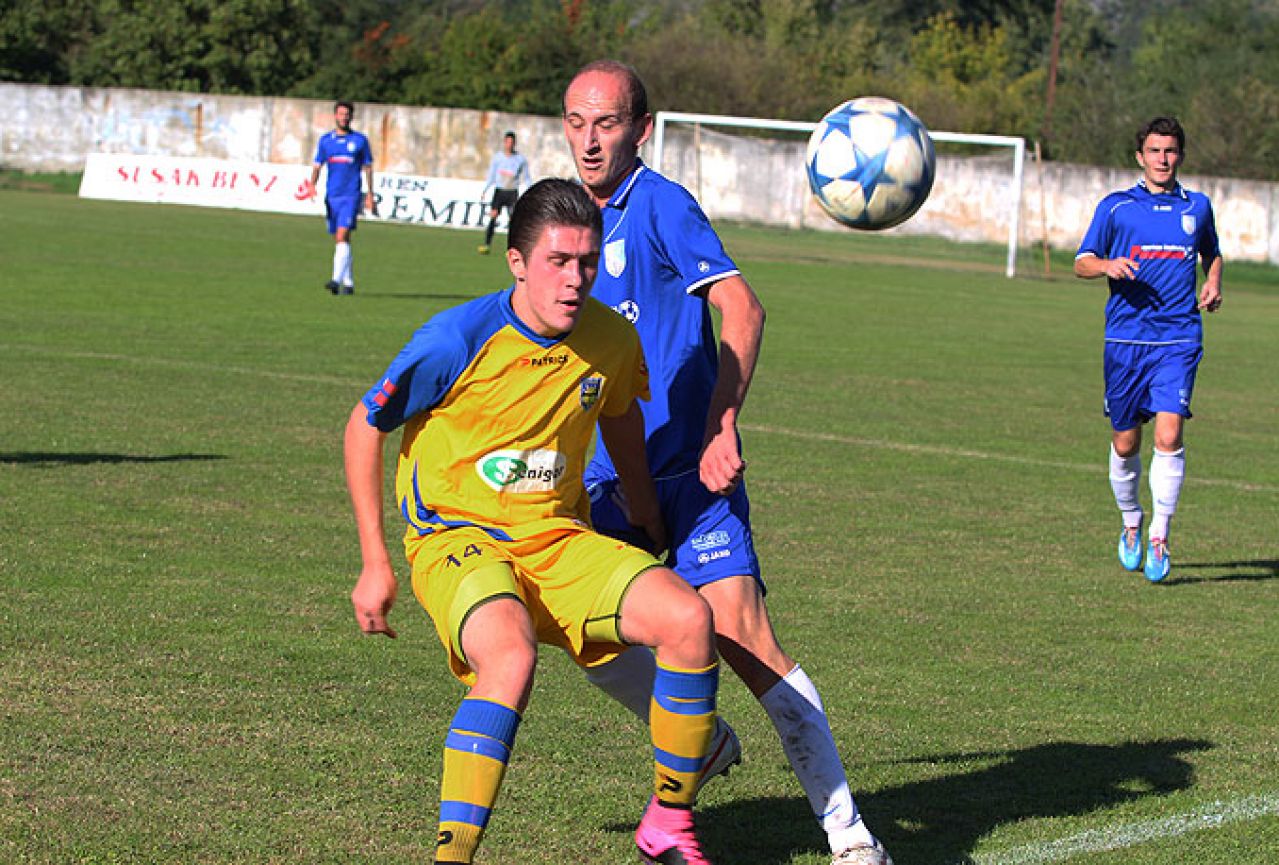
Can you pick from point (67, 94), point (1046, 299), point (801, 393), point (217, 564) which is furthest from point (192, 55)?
point (217, 564)

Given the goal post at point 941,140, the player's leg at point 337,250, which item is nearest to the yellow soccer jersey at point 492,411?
the player's leg at point 337,250

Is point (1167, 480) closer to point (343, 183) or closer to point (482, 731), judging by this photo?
point (482, 731)

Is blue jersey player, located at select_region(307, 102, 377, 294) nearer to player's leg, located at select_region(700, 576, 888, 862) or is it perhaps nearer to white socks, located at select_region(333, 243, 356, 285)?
white socks, located at select_region(333, 243, 356, 285)

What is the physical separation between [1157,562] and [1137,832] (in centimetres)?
403

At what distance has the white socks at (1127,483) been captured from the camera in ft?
30.0

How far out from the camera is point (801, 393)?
15.3 metres

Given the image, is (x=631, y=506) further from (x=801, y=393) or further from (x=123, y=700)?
(x=801, y=393)

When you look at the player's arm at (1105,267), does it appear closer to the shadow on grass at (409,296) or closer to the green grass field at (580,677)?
the green grass field at (580,677)

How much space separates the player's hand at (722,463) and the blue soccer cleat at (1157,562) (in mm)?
4789

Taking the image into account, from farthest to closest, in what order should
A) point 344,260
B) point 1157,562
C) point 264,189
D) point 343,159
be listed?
point 264,189 → point 343,159 → point 344,260 → point 1157,562

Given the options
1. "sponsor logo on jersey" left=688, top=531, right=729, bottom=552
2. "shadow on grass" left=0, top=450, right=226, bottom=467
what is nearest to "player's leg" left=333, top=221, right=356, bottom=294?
"shadow on grass" left=0, top=450, right=226, bottom=467

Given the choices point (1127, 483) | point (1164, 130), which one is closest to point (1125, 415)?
point (1127, 483)

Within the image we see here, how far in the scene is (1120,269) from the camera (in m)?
9.19

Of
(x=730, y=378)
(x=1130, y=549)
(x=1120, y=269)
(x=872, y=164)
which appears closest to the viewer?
(x=730, y=378)
